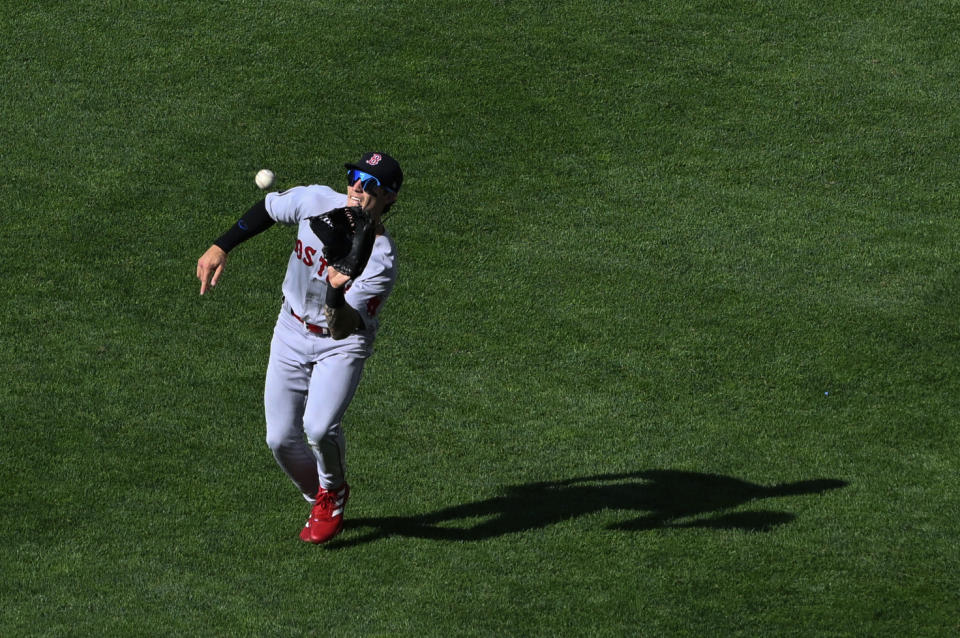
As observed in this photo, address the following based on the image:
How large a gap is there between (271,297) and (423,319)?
130 cm

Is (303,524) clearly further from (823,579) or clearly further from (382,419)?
(823,579)

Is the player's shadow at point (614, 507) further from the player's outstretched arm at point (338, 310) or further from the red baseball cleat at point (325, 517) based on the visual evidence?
the player's outstretched arm at point (338, 310)

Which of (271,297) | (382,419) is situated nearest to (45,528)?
(382,419)

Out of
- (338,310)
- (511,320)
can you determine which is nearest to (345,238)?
(338,310)

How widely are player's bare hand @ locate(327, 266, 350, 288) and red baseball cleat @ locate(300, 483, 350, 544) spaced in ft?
5.13

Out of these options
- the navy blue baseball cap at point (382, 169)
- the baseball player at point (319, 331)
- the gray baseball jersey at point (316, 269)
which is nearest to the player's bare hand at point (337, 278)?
the baseball player at point (319, 331)

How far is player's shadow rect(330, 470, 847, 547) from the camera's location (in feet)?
25.8

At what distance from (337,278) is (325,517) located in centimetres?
175

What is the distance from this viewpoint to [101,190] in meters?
11.8

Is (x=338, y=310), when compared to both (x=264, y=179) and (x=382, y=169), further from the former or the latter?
(x=264, y=179)

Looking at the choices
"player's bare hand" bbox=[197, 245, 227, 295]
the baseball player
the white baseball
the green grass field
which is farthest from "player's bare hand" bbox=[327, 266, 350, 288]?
the green grass field

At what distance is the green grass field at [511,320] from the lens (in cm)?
730

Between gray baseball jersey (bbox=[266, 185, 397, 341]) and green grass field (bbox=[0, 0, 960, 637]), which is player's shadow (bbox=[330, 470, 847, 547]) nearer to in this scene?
green grass field (bbox=[0, 0, 960, 637])

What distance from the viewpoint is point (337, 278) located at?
660 centimetres
